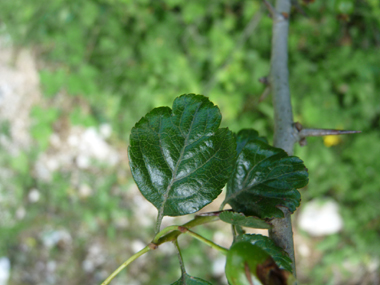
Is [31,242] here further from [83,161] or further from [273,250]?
[273,250]

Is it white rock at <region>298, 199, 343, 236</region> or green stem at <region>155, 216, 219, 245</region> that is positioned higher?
white rock at <region>298, 199, 343, 236</region>

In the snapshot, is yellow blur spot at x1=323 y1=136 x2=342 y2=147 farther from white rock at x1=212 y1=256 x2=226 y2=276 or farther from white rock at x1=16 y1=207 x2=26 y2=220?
white rock at x1=16 y1=207 x2=26 y2=220

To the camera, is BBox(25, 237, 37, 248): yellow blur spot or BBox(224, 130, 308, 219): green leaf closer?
BBox(224, 130, 308, 219): green leaf

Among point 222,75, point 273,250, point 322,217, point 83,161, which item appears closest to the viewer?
point 273,250

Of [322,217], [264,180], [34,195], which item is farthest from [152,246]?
[34,195]

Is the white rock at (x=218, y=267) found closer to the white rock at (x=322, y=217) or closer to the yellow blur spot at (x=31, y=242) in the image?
the white rock at (x=322, y=217)

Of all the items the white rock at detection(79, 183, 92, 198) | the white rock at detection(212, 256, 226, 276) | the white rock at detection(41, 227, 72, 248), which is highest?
the white rock at detection(79, 183, 92, 198)

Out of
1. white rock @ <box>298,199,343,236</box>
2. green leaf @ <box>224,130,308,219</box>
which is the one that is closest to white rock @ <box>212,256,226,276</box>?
white rock @ <box>298,199,343,236</box>

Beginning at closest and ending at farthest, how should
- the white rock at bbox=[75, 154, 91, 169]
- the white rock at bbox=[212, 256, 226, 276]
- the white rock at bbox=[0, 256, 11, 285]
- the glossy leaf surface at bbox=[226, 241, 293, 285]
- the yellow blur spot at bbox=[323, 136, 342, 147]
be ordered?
the glossy leaf surface at bbox=[226, 241, 293, 285] → the yellow blur spot at bbox=[323, 136, 342, 147] → the white rock at bbox=[212, 256, 226, 276] → the white rock at bbox=[0, 256, 11, 285] → the white rock at bbox=[75, 154, 91, 169]
